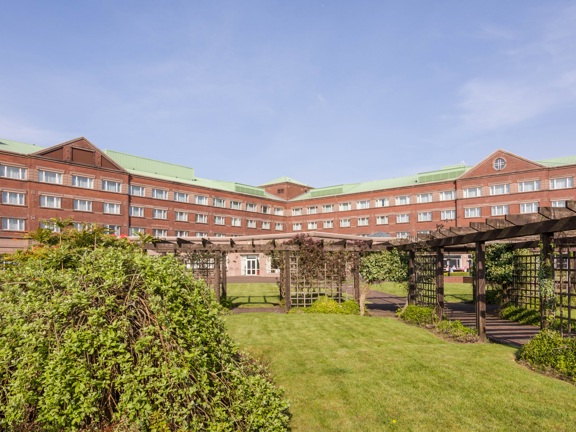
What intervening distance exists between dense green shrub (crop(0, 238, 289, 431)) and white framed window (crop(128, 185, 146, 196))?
144ft

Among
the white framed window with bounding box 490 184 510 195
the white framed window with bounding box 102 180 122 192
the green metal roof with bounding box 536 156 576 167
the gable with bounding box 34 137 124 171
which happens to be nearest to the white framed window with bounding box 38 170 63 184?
the gable with bounding box 34 137 124 171

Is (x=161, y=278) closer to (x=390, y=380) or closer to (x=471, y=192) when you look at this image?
(x=390, y=380)

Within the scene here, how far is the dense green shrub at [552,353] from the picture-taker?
26.6ft

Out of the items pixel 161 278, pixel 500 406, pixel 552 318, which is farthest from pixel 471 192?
pixel 161 278

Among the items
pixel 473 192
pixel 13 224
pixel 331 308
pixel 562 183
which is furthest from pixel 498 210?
pixel 13 224

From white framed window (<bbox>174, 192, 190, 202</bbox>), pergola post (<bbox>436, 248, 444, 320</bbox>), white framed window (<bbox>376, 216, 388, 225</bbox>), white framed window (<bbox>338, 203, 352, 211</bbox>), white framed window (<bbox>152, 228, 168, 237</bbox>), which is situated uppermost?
white framed window (<bbox>174, 192, 190, 202</bbox>)

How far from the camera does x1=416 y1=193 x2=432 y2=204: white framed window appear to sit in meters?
53.3

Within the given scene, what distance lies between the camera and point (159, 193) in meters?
50.4

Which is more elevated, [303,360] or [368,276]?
[368,276]

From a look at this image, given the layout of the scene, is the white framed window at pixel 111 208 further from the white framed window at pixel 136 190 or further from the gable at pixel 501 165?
the gable at pixel 501 165

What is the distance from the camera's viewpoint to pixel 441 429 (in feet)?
19.5

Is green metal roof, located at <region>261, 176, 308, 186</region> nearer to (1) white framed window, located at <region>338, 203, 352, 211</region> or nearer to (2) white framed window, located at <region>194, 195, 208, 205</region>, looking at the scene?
(1) white framed window, located at <region>338, 203, 352, 211</region>

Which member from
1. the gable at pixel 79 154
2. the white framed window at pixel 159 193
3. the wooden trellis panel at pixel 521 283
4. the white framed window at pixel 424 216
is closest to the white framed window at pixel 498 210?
the white framed window at pixel 424 216

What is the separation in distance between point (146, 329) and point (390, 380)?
16.6 feet
